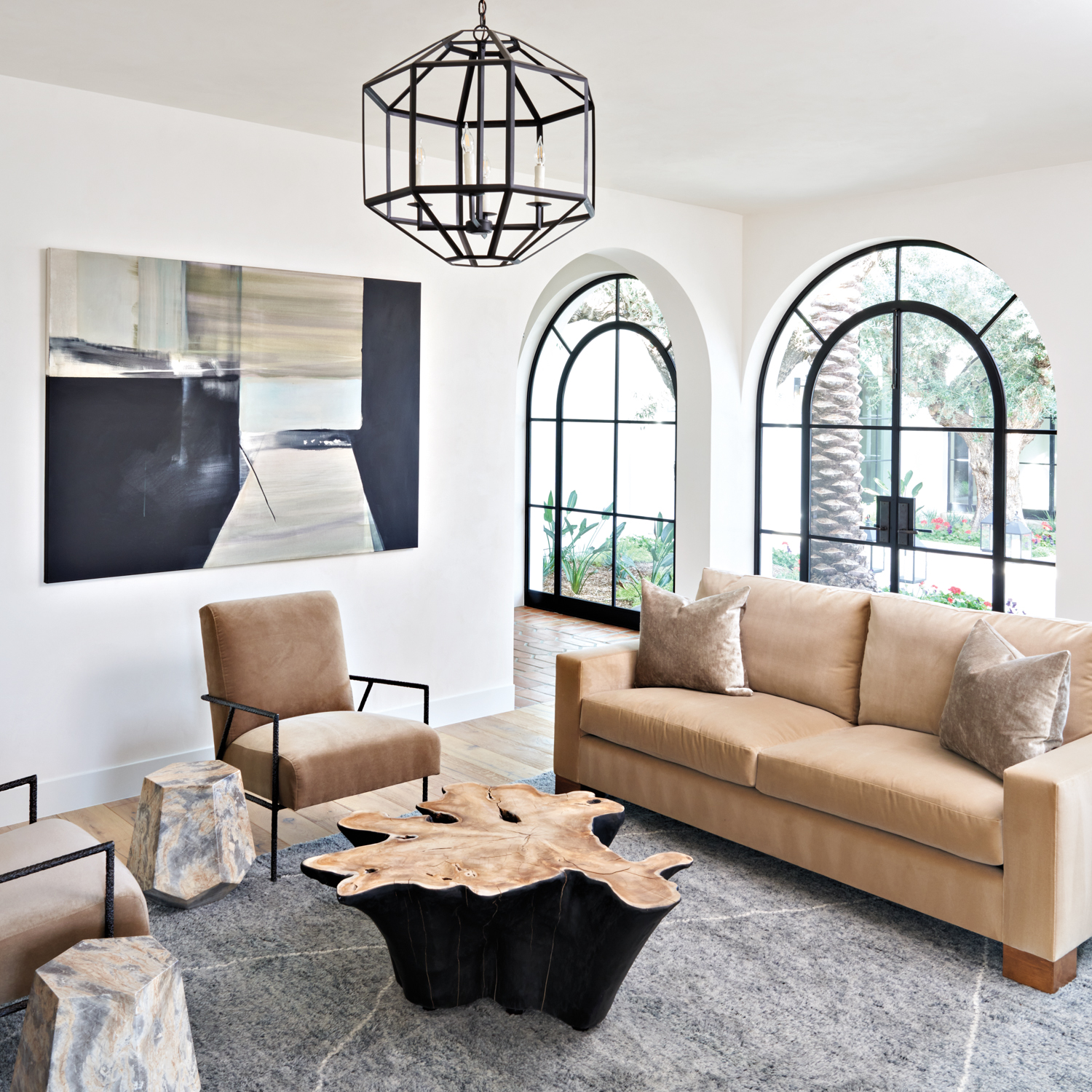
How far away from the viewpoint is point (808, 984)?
2.74 m

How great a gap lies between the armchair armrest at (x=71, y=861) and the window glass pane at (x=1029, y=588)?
4.55 m

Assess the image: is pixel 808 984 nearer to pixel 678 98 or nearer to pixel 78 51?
pixel 678 98

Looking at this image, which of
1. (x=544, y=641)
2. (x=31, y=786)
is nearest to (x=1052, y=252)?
(x=544, y=641)

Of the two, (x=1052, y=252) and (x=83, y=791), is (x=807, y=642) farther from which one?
(x=83, y=791)

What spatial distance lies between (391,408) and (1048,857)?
331 centimetres

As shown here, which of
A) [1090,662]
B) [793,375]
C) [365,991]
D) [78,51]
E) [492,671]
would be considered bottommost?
[365,991]

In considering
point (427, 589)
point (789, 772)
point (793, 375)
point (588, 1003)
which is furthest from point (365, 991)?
point (793, 375)

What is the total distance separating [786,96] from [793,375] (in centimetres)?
262

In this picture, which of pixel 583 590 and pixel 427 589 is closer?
pixel 427 589

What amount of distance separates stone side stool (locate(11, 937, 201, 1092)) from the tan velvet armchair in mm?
1136

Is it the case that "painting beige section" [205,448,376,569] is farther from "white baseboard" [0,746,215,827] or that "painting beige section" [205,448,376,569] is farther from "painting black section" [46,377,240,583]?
"white baseboard" [0,746,215,827]

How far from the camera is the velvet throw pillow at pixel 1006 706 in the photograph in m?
2.91

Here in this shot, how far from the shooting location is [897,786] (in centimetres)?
297

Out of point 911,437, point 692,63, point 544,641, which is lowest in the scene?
point 544,641
